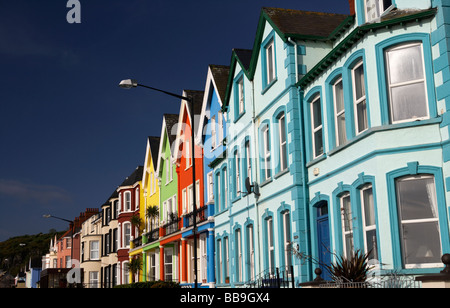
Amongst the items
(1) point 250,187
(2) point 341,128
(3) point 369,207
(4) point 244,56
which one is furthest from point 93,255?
(3) point 369,207

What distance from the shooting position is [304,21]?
22.3m

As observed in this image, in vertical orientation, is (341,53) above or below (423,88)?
above

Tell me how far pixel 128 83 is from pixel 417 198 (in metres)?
13.4

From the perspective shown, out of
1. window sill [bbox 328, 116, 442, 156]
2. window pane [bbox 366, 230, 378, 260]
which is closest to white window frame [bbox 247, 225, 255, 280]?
window sill [bbox 328, 116, 442, 156]

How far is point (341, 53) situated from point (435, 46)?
3283 millimetres

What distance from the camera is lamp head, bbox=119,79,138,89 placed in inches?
931

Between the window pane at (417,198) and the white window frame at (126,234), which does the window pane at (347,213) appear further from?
the white window frame at (126,234)

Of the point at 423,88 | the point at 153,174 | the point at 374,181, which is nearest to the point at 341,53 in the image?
the point at 423,88

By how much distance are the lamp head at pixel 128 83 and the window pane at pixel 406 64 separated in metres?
11.6

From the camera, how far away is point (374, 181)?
15062mm

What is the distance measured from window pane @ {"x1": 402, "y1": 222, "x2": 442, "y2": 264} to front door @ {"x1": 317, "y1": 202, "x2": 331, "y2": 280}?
12.5ft

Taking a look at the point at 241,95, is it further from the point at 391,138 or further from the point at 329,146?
the point at 391,138

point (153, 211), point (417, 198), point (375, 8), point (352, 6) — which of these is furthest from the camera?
point (153, 211)
